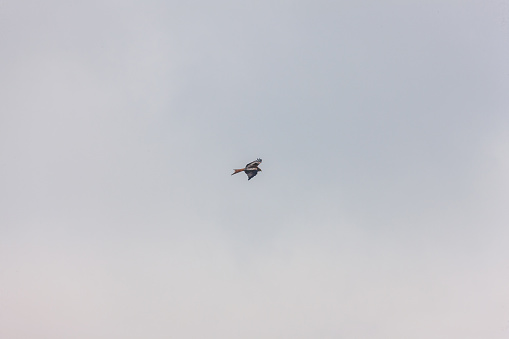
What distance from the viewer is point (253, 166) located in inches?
5896
